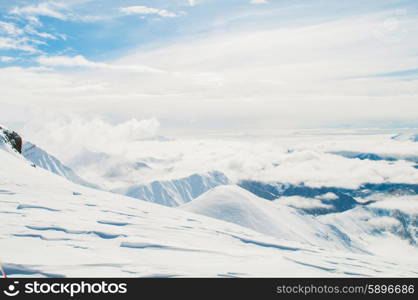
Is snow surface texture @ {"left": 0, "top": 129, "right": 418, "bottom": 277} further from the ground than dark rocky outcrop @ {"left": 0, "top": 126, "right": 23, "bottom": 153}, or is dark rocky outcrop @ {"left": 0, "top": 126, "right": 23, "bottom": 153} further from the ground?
dark rocky outcrop @ {"left": 0, "top": 126, "right": 23, "bottom": 153}

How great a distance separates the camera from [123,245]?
17.9m

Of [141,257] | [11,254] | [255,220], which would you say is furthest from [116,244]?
[255,220]

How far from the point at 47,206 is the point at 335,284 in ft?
59.3

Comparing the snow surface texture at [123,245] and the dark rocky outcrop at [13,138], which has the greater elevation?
the dark rocky outcrop at [13,138]

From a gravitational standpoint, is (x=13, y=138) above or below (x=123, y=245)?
above

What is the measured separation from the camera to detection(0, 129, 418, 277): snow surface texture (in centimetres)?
1431

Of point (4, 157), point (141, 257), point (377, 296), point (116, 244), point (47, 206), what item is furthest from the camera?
point (4, 157)

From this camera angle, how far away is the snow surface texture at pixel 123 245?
14.3m

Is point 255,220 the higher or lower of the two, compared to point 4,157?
lower

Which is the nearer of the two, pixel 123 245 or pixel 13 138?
pixel 123 245

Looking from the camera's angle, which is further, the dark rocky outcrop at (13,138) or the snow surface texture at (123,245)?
the dark rocky outcrop at (13,138)

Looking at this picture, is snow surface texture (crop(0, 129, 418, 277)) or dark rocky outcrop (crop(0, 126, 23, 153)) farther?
dark rocky outcrop (crop(0, 126, 23, 153))

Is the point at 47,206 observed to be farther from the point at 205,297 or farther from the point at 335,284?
the point at 335,284

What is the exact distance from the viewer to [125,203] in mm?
31250
